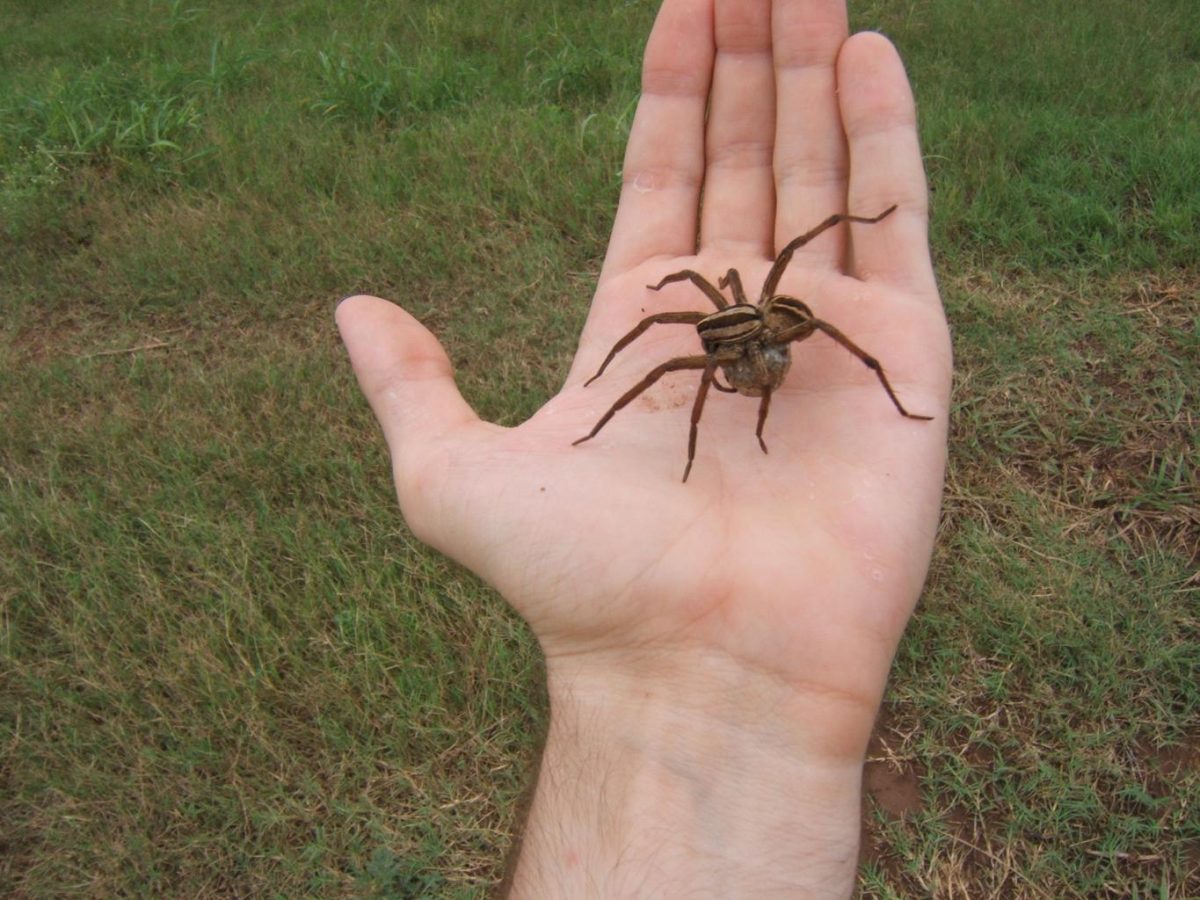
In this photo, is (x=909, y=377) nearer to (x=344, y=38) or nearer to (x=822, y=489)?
(x=822, y=489)

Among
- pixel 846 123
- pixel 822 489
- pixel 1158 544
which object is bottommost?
pixel 1158 544

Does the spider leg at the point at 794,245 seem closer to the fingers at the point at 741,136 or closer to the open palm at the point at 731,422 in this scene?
the open palm at the point at 731,422

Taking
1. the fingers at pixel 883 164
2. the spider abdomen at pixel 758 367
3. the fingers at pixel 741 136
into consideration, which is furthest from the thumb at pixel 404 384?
the fingers at pixel 883 164

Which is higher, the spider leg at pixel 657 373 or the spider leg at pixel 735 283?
the spider leg at pixel 735 283

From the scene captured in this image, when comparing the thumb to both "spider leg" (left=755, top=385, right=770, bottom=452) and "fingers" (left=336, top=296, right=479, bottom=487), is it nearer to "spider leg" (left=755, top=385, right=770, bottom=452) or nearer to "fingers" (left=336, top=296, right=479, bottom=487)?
"fingers" (left=336, top=296, right=479, bottom=487)

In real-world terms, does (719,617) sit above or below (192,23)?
below

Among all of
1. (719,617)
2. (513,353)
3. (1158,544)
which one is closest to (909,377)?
(719,617)

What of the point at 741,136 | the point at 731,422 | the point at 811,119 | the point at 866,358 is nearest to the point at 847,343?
the point at 866,358
